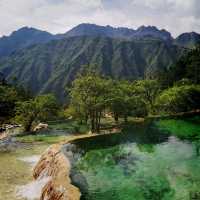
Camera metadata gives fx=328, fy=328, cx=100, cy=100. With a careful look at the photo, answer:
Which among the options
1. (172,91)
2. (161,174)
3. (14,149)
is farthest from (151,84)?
(161,174)

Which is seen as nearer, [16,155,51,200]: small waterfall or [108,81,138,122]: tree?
[16,155,51,200]: small waterfall

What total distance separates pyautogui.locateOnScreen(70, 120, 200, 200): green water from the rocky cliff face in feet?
4.01

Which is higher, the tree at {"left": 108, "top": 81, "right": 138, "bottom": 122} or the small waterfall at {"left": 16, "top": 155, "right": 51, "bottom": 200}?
the tree at {"left": 108, "top": 81, "right": 138, "bottom": 122}

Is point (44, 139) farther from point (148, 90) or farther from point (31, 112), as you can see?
point (148, 90)

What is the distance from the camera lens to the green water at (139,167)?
23.6 meters

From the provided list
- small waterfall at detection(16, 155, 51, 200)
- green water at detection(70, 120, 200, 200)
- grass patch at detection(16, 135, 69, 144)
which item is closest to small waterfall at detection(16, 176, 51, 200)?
small waterfall at detection(16, 155, 51, 200)

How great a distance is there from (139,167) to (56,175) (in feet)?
25.5

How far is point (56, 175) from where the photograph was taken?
93.9ft

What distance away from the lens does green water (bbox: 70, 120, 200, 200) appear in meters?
23.6

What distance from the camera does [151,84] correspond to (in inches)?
3661

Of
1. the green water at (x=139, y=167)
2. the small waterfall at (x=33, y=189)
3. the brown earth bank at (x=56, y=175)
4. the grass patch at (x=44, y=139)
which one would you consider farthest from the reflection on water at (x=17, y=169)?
the green water at (x=139, y=167)

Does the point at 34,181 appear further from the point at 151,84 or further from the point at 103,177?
the point at 151,84

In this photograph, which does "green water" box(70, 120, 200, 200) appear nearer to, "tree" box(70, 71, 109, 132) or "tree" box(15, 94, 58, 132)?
"tree" box(70, 71, 109, 132)

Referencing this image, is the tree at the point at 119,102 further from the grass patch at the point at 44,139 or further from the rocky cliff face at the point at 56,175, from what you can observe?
the rocky cliff face at the point at 56,175
